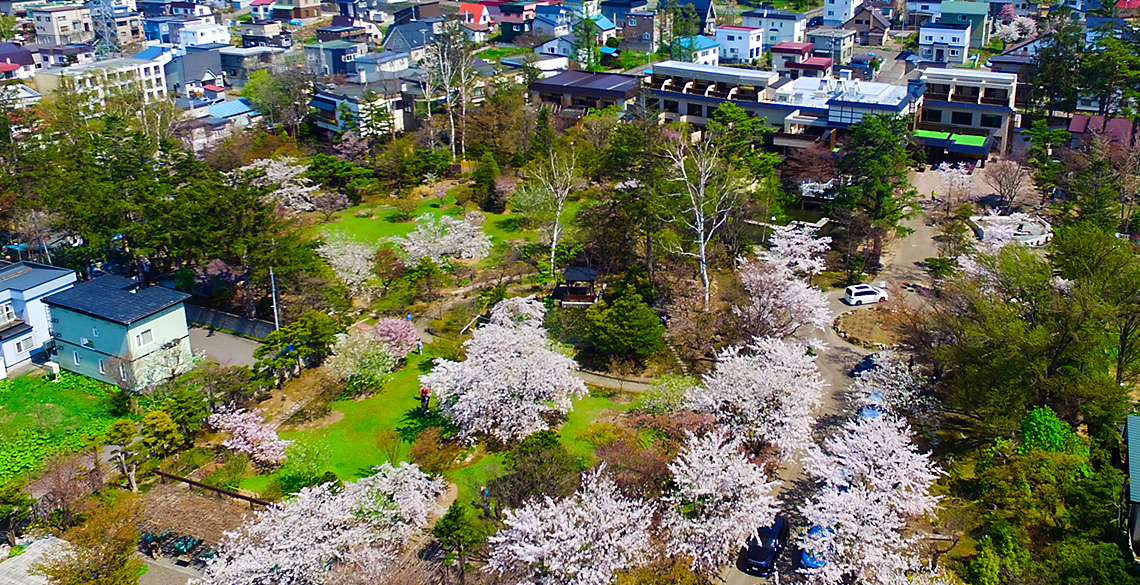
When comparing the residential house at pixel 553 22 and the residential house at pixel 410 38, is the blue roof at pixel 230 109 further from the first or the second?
the residential house at pixel 553 22

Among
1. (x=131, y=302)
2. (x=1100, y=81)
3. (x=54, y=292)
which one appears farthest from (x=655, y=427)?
(x=1100, y=81)

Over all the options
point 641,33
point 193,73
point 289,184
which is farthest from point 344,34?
point 289,184

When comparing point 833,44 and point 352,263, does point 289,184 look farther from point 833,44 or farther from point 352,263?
point 833,44

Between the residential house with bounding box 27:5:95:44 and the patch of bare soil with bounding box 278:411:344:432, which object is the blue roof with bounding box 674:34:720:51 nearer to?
the patch of bare soil with bounding box 278:411:344:432

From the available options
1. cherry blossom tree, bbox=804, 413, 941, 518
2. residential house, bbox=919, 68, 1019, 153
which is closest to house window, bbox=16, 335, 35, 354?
cherry blossom tree, bbox=804, 413, 941, 518

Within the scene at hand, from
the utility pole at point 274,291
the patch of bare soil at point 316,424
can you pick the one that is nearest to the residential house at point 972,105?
the utility pole at point 274,291

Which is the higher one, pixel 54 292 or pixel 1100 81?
pixel 1100 81

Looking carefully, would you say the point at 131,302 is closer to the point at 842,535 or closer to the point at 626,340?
the point at 626,340
